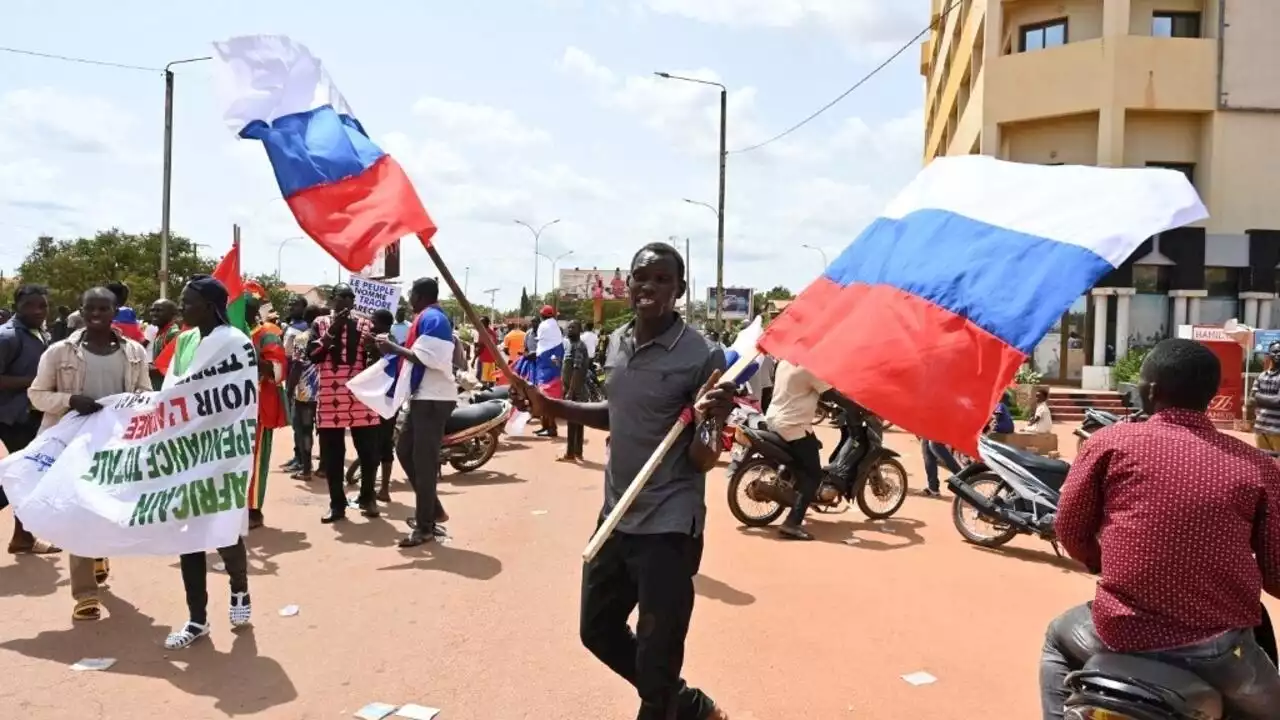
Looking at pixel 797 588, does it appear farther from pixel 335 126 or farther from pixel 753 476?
pixel 335 126

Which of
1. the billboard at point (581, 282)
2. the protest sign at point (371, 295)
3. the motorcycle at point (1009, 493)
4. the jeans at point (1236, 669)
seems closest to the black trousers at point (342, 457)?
the protest sign at point (371, 295)

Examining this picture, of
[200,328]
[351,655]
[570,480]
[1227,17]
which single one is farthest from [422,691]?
[1227,17]

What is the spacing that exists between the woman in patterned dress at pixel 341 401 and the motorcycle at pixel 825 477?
3.08 metres

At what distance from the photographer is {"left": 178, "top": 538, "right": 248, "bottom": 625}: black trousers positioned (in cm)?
488

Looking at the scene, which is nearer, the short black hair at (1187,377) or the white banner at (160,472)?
the short black hair at (1187,377)

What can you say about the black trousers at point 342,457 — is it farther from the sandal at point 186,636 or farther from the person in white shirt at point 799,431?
the person in white shirt at point 799,431

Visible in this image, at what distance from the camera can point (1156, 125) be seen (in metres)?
23.8

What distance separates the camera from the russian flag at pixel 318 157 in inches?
159

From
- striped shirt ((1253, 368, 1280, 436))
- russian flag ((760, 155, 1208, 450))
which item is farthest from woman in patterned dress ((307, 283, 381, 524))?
striped shirt ((1253, 368, 1280, 436))

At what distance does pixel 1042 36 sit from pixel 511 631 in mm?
24847

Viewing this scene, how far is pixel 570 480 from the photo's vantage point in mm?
10539

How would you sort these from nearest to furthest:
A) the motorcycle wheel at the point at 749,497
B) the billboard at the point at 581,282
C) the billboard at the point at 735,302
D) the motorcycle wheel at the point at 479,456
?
the motorcycle wheel at the point at 749,497
the motorcycle wheel at the point at 479,456
the billboard at the point at 735,302
the billboard at the point at 581,282

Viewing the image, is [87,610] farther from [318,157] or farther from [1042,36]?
[1042,36]

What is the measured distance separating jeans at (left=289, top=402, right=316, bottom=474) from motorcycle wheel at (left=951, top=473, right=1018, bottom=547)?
6.55 m
